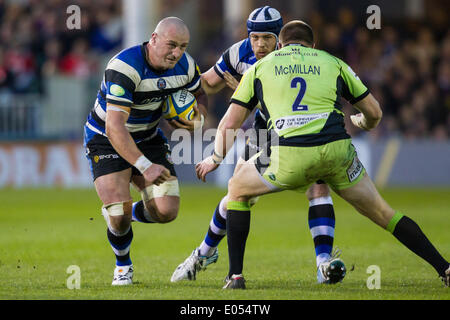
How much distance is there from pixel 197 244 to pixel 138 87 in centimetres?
428

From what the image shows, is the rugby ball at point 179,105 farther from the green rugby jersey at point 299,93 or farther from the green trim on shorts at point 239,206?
the green trim on shorts at point 239,206

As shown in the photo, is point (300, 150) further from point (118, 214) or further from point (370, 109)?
point (118, 214)

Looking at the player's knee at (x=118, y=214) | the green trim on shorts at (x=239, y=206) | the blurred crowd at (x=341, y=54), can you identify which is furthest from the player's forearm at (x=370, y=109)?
the blurred crowd at (x=341, y=54)

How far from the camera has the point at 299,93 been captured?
265 inches

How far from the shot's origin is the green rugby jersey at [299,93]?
6723 mm

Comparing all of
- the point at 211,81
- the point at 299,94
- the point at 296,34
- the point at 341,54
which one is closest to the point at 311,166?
the point at 299,94

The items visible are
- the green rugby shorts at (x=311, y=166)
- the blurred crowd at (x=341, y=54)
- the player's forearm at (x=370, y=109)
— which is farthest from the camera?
the blurred crowd at (x=341, y=54)

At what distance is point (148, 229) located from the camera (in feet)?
46.9

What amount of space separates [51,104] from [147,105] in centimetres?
1493

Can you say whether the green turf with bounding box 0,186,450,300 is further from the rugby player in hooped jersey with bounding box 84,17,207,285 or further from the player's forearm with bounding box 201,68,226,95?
the player's forearm with bounding box 201,68,226,95

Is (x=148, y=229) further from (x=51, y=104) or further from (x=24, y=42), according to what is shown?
(x=24, y=42)

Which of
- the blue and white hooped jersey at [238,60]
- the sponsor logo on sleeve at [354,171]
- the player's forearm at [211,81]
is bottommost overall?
the sponsor logo on sleeve at [354,171]

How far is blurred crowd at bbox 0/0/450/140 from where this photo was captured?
22.1 meters
